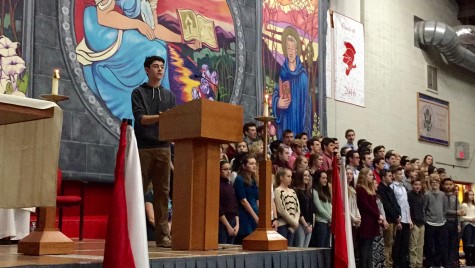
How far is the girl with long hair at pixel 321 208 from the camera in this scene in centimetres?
781

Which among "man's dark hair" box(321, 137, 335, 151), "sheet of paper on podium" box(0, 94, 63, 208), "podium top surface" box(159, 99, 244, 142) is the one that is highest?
"man's dark hair" box(321, 137, 335, 151)

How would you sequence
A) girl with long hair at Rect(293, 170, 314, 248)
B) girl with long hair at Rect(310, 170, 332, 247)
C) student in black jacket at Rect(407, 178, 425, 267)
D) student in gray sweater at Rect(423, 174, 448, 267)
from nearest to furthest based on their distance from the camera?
girl with long hair at Rect(293, 170, 314, 248) → girl with long hair at Rect(310, 170, 332, 247) → student in black jacket at Rect(407, 178, 425, 267) → student in gray sweater at Rect(423, 174, 448, 267)

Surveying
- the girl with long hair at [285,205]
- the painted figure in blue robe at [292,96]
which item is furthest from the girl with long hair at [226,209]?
the painted figure in blue robe at [292,96]

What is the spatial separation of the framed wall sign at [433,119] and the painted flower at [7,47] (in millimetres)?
10942

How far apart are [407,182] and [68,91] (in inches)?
209

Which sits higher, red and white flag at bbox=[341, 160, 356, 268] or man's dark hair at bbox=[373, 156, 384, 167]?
man's dark hair at bbox=[373, 156, 384, 167]

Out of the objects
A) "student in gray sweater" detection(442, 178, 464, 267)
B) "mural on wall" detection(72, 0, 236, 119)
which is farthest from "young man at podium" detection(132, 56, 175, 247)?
"student in gray sweater" detection(442, 178, 464, 267)

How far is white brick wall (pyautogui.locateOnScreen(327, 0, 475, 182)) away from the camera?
44.1ft

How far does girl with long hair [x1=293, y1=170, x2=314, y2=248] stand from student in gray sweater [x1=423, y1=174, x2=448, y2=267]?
9.34ft

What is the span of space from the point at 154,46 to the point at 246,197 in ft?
9.03

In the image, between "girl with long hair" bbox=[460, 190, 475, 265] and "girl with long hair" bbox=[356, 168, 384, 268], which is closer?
"girl with long hair" bbox=[356, 168, 384, 268]

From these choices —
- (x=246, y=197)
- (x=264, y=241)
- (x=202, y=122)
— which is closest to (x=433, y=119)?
(x=246, y=197)

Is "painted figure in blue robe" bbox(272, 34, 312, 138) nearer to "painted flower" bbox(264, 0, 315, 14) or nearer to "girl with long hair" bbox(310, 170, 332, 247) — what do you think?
"painted flower" bbox(264, 0, 315, 14)

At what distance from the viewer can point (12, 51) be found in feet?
23.3
